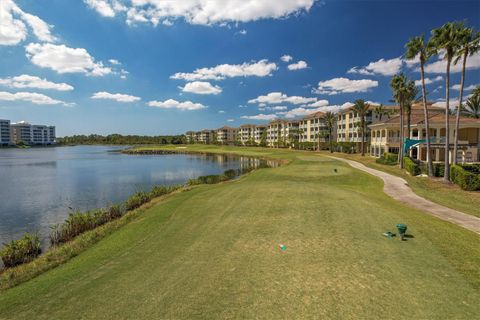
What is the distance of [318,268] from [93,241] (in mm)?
13579

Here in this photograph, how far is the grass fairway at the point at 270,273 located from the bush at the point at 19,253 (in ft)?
13.3

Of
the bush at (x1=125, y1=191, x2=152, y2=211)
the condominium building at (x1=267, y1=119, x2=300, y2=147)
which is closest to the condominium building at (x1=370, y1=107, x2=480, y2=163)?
the bush at (x1=125, y1=191, x2=152, y2=211)

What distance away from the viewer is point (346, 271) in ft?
28.2

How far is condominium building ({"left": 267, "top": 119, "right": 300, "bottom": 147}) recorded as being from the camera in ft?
402

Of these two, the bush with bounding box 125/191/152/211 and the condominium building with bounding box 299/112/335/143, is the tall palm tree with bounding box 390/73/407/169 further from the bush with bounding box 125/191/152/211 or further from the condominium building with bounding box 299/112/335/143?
the condominium building with bounding box 299/112/335/143

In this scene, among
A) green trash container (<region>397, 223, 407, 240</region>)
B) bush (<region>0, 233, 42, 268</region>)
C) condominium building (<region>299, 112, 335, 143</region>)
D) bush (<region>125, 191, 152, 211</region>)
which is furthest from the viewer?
condominium building (<region>299, 112, 335, 143</region>)

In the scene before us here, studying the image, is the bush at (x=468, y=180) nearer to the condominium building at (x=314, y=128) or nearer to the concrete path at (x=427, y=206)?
the concrete path at (x=427, y=206)

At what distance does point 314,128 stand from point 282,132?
29476 mm

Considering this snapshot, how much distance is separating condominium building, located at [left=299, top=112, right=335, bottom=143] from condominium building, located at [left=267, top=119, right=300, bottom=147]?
438cm

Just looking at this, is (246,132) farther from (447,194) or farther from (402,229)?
(402,229)

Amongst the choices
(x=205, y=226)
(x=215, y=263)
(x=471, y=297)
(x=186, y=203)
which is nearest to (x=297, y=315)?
(x=215, y=263)

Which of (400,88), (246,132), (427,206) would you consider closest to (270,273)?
(427,206)

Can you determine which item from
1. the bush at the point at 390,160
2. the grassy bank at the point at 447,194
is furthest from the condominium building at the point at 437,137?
the grassy bank at the point at 447,194

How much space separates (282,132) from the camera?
13725 centimetres
